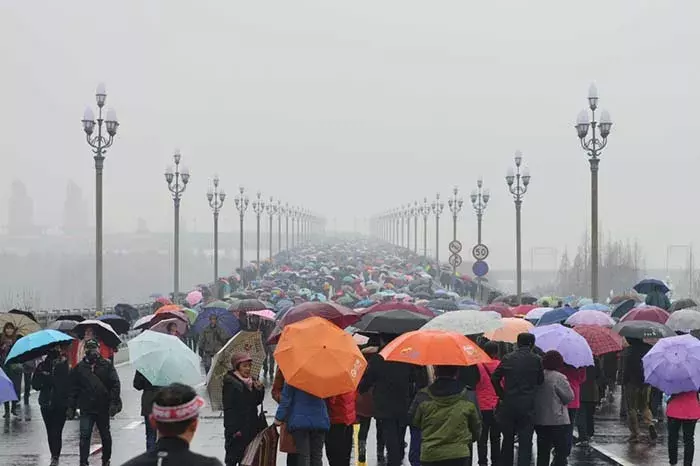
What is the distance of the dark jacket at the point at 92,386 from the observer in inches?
454

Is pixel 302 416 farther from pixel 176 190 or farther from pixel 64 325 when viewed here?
pixel 176 190

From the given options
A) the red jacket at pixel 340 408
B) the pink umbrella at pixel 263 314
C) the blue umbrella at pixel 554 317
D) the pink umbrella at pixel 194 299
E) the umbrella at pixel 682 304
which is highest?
the blue umbrella at pixel 554 317

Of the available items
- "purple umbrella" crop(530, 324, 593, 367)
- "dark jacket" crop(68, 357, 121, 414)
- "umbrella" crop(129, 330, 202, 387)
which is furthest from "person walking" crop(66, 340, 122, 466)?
"purple umbrella" crop(530, 324, 593, 367)

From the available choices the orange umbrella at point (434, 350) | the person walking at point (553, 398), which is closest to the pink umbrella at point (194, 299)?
the person walking at point (553, 398)

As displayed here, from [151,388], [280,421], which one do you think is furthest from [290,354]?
[151,388]

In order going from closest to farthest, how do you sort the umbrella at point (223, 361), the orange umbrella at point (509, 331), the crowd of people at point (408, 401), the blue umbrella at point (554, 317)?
the crowd of people at point (408, 401) < the umbrella at point (223, 361) < the orange umbrella at point (509, 331) < the blue umbrella at point (554, 317)

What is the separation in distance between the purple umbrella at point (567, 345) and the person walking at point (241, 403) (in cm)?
381

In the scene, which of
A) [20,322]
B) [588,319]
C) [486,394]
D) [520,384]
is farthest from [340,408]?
[20,322]

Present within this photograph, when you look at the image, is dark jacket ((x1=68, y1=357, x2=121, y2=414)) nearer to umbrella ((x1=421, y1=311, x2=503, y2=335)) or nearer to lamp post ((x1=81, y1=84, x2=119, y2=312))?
umbrella ((x1=421, y1=311, x2=503, y2=335))

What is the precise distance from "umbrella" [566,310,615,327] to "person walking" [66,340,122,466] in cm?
754

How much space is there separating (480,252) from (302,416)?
27061 millimetres

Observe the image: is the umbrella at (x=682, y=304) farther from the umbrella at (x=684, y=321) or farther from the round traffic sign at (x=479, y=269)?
the round traffic sign at (x=479, y=269)

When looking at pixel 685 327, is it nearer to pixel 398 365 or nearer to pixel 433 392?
pixel 398 365

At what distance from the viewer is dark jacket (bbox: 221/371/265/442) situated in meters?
9.60
